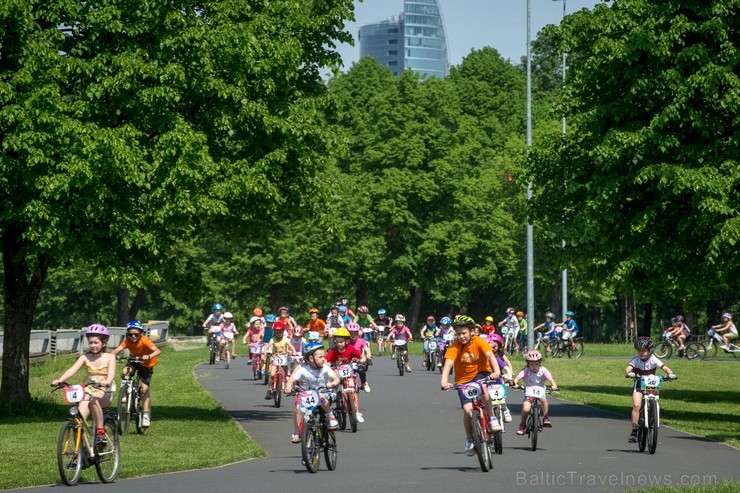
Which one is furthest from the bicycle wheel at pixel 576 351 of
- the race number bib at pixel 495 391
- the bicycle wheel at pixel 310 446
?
the bicycle wheel at pixel 310 446

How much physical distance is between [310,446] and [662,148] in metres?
11.9

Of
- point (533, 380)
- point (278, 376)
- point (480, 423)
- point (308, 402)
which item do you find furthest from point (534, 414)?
point (278, 376)

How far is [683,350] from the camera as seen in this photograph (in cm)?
5062

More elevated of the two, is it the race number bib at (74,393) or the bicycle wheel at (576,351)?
the bicycle wheel at (576,351)

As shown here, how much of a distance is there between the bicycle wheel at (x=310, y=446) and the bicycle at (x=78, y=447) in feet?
6.96

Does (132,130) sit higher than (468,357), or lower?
higher

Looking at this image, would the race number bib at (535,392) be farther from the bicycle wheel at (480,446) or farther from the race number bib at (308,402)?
the race number bib at (308,402)

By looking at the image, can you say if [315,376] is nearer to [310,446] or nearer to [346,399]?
[310,446]

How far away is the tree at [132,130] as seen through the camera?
2203 centimetres

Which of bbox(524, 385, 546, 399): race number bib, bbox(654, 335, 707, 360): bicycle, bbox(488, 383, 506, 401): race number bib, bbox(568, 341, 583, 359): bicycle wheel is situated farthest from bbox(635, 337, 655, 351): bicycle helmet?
bbox(568, 341, 583, 359): bicycle wheel

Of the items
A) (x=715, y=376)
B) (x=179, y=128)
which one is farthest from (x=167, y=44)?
(x=715, y=376)

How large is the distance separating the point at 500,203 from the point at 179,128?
5689cm

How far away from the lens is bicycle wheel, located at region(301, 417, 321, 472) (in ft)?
52.2

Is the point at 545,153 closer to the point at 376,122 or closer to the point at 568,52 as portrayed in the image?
the point at 568,52
